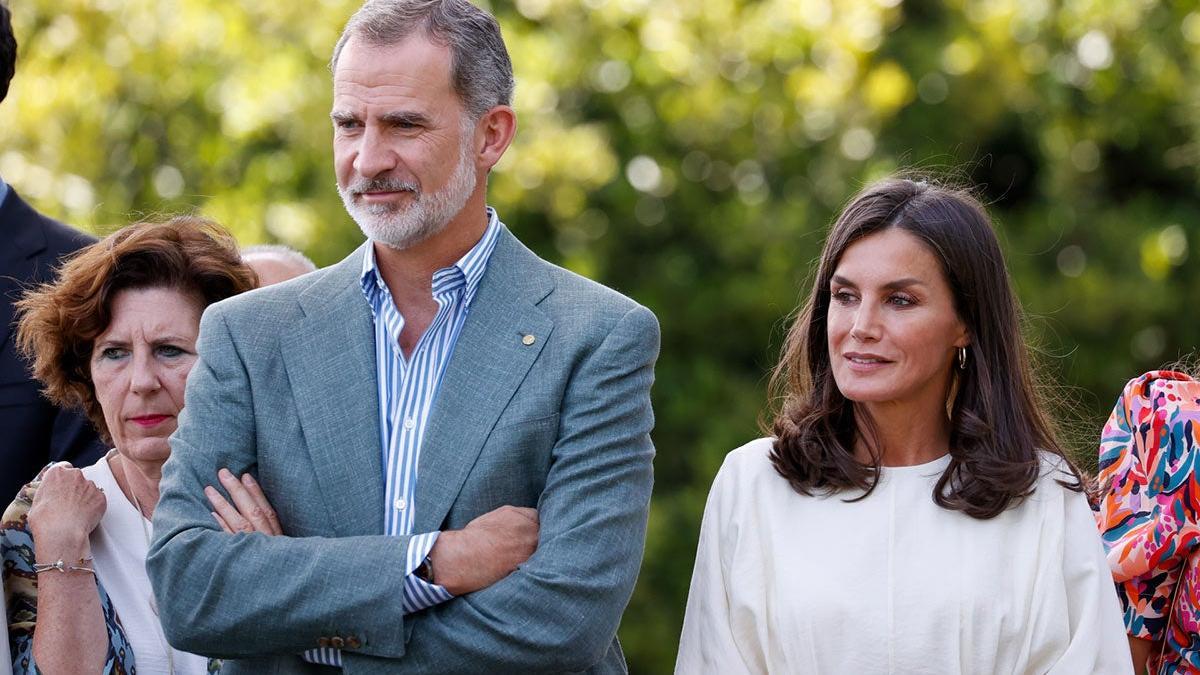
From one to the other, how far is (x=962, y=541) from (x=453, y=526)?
3.42 ft

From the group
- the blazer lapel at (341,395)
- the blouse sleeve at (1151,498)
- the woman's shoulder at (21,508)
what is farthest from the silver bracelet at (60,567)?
the blouse sleeve at (1151,498)

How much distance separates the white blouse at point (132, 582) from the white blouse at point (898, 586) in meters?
1.10

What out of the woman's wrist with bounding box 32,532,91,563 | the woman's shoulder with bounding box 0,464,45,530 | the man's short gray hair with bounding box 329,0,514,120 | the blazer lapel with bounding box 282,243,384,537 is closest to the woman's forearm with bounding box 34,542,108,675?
the woman's wrist with bounding box 32,532,91,563

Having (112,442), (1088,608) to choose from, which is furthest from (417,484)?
(1088,608)

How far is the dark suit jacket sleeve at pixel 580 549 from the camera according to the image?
11.2 ft

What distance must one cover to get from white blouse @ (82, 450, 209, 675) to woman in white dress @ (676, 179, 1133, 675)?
109 centimetres

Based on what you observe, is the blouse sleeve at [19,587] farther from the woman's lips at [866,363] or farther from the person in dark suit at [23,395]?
the woman's lips at [866,363]

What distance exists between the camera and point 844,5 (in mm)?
10672

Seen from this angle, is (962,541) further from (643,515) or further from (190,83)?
(190,83)

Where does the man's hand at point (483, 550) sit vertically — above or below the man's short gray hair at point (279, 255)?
below

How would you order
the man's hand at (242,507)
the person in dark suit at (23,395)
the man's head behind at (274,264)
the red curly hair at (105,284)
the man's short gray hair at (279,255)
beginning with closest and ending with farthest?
the man's hand at (242,507), the red curly hair at (105,284), the person in dark suit at (23,395), the man's head behind at (274,264), the man's short gray hair at (279,255)

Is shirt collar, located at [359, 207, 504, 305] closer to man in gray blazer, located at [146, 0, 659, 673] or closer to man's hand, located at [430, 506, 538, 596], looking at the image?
man in gray blazer, located at [146, 0, 659, 673]

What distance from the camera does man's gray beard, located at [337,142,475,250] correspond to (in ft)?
12.1

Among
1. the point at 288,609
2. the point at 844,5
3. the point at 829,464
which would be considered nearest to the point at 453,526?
the point at 288,609
